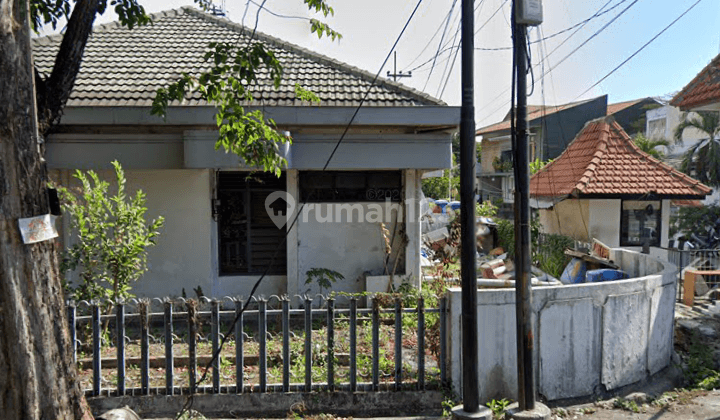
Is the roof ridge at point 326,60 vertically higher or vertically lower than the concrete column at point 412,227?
higher

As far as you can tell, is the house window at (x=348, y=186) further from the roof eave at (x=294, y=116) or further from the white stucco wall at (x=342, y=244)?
the roof eave at (x=294, y=116)

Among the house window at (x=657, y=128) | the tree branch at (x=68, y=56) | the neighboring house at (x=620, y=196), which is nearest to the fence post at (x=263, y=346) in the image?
the tree branch at (x=68, y=56)

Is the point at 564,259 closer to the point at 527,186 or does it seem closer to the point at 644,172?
the point at 644,172

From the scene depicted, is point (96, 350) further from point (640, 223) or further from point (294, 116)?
point (640, 223)

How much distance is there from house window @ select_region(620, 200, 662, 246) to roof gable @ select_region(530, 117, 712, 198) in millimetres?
515

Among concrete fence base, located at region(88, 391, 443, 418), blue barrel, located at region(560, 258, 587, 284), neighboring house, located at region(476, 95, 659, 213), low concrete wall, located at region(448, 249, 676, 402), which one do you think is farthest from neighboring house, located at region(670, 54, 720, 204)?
neighboring house, located at region(476, 95, 659, 213)

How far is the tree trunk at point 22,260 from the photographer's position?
3420 mm

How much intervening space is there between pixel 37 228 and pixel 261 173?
229 inches

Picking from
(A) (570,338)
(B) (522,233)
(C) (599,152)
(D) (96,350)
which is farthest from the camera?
(C) (599,152)

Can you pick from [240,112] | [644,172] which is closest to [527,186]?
[240,112]

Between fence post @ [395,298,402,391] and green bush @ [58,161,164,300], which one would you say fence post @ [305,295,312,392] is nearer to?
fence post @ [395,298,402,391]

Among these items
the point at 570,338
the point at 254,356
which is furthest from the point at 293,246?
the point at 570,338

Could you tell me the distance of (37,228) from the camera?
3.52 metres

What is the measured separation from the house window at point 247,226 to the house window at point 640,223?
913 centimetres
